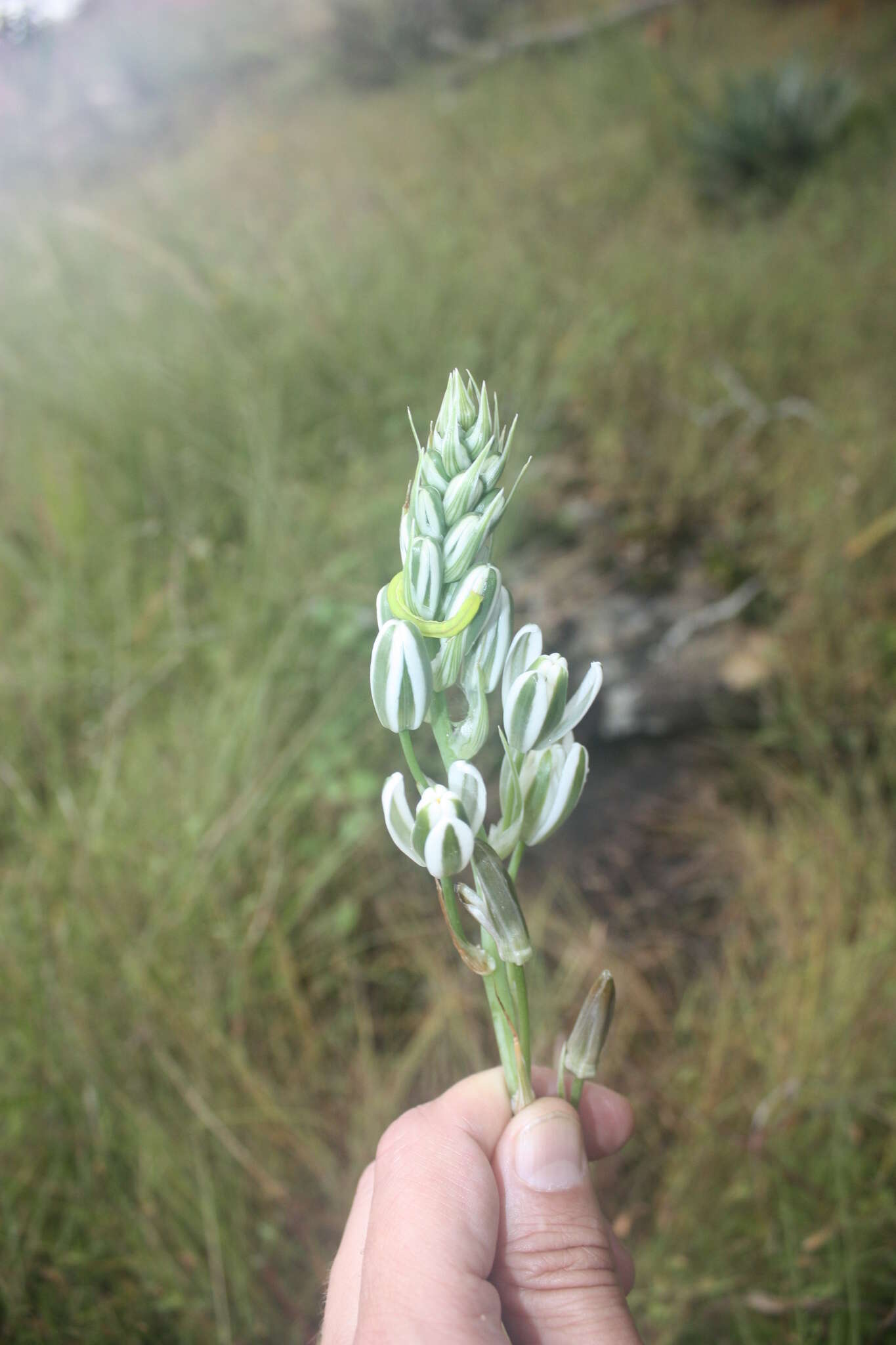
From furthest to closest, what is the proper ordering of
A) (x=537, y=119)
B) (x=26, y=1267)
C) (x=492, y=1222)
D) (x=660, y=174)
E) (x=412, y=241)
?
(x=537, y=119), (x=660, y=174), (x=412, y=241), (x=26, y=1267), (x=492, y=1222)

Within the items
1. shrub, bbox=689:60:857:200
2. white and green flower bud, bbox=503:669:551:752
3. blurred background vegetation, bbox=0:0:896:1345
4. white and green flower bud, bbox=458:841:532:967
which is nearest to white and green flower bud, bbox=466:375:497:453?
white and green flower bud, bbox=503:669:551:752

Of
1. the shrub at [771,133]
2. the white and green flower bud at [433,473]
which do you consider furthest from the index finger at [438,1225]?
the shrub at [771,133]

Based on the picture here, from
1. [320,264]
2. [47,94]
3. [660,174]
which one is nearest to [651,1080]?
[320,264]

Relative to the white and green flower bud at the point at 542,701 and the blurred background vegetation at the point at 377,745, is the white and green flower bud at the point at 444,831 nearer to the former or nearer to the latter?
the white and green flower bud at the point at 542,701

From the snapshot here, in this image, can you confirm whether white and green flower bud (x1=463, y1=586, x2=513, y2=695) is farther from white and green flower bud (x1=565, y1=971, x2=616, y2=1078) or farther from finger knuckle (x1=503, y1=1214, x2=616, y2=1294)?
finger knuckle (x1=503, y1=1214, x2=616, y2=1294)

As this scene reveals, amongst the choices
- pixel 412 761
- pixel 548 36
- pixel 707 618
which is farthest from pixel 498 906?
pixel 548 36

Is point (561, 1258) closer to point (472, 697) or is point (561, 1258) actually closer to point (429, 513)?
point (472, 697)

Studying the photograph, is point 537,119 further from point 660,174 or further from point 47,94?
point 47,94
